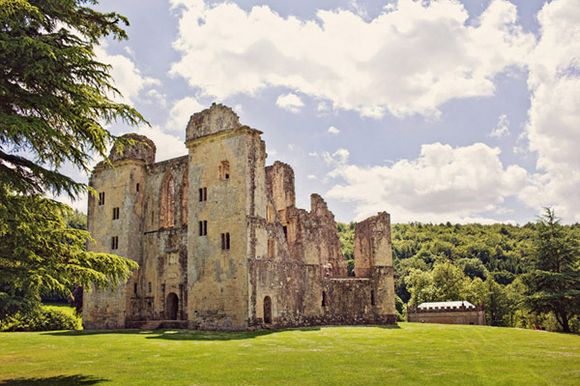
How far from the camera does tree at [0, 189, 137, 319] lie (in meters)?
11.8

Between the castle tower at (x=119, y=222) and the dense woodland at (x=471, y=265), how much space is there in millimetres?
26942

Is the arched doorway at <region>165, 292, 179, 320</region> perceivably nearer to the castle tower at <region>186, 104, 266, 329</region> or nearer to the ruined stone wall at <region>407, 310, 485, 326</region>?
the castle tower at <region>186, 104, 266, 329</region>

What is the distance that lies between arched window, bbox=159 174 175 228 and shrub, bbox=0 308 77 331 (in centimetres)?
984

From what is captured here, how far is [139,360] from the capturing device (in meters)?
16.2

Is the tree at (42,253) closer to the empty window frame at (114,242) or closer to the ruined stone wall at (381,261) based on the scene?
the empty window frame at (114,242)

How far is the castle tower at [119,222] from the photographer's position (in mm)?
35938

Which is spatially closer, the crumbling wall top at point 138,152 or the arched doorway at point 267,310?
the arched doorway at point 267,310

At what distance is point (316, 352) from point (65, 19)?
42.6 ft

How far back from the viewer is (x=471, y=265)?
97000mm

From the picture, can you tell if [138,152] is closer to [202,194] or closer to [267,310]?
[202,194]

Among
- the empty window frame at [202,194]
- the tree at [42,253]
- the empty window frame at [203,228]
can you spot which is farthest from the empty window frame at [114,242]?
the tree at [42,253]

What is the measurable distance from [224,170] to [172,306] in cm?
1047

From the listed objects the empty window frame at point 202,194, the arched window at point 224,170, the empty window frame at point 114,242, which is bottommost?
the empty window frame at point 114,242

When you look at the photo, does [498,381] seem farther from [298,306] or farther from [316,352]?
[298,306]
